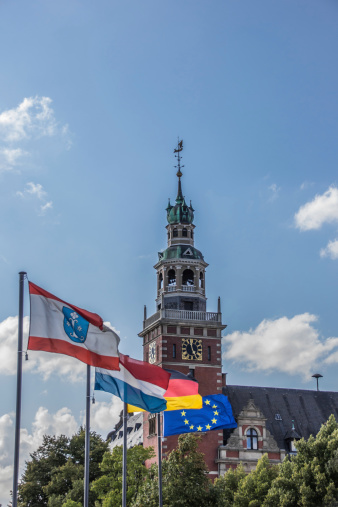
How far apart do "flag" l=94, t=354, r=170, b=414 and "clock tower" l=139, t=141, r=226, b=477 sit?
3435 cm

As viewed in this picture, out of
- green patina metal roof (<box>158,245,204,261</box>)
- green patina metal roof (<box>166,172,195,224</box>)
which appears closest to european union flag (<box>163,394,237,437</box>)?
green patina metal roof (<box>158,245,204,261</box>)

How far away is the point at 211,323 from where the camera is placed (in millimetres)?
74125

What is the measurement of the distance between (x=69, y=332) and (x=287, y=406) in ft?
175

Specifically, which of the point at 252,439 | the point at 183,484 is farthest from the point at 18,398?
the point at 252,439

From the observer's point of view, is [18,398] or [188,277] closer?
[18,398]

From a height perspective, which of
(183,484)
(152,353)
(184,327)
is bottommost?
(183,484)

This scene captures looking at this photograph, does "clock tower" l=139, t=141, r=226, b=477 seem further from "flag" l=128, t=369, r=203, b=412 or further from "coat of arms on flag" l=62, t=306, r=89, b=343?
"coat of arms on flag" l=62, t=306, r=89, b=343

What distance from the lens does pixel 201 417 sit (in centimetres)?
4428

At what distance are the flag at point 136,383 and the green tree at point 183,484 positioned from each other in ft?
60.1

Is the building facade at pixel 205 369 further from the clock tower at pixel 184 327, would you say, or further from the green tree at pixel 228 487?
the green tree at pixel 228 487

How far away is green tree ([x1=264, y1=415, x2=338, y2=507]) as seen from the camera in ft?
174

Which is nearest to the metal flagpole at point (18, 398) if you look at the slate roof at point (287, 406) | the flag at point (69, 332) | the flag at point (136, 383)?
the flag at point (69, 332)

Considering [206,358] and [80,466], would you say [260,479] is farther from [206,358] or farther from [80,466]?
[80,466]

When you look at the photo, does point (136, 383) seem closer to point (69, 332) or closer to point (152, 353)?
point (69, 332)
